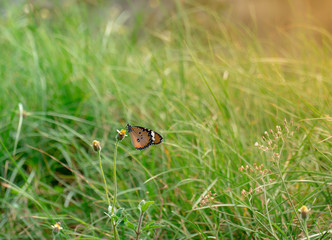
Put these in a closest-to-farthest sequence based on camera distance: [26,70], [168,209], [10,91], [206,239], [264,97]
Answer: [206,239] < [168,209] < [264,97] < [10,91] < [26,70]

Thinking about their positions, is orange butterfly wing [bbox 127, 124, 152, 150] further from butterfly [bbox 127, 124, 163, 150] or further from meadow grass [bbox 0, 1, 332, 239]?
meadow grass [bbox 0, 1, 332, 239]

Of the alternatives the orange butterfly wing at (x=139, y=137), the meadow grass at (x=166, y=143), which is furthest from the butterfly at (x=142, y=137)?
the meadow grass at (x=166, y=143)

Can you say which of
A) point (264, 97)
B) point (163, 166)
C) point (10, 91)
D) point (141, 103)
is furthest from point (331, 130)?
point (10, 91)

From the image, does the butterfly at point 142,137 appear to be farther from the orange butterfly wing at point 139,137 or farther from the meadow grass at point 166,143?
the meadow grass at point 166,143

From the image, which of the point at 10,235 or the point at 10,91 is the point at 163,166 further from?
the point at 10,91

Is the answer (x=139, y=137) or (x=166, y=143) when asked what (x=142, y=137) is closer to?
(x=139, y=137)

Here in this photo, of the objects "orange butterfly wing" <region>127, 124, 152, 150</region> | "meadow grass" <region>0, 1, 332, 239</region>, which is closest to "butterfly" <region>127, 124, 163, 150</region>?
"orange butterfly wing" <region>127, 124, 152, 150</region>

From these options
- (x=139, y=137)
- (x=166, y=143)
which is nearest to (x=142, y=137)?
(x=139, y=137)

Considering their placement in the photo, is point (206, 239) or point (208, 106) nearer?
point (206, 239)
